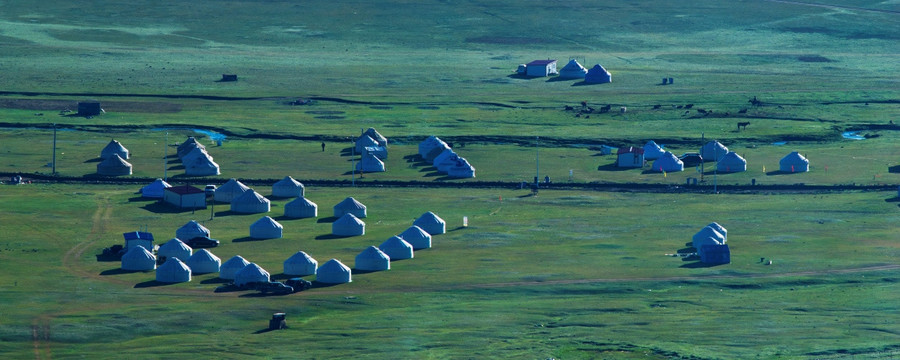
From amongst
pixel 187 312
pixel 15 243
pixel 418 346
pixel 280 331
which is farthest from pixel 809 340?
pixel 15 243

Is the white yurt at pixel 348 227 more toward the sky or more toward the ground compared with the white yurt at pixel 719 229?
more toward the ground

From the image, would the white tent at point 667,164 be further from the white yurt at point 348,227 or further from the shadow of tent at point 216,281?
the shadow of tent at point 216,281

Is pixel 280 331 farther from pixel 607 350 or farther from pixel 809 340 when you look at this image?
pixel 809 340

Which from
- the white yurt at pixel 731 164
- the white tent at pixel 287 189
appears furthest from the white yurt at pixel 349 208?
the white yurt at pixel 731 164

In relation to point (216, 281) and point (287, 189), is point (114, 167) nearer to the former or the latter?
point (287, 189)

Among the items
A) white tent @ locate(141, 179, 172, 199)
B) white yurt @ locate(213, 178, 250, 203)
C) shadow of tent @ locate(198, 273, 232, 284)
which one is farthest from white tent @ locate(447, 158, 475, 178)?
shadow of tent @ locate(198, 273, 232, 284)

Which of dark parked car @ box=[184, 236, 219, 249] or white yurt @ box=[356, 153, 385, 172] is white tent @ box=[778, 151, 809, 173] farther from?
dark parked car @ box=[184, 236, 219, 249]

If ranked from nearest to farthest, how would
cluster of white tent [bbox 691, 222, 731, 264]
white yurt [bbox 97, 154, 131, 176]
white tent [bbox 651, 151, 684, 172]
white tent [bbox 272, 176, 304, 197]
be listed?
1. cluster of white tent [bbox 691, 222, 731, 264]
2. white tent [bbox 272, 176, 304, 197]
3. white yurt [bbox 97, 154, 131, 176]
4. white tent [bbox 651, 151, 684, 172]
